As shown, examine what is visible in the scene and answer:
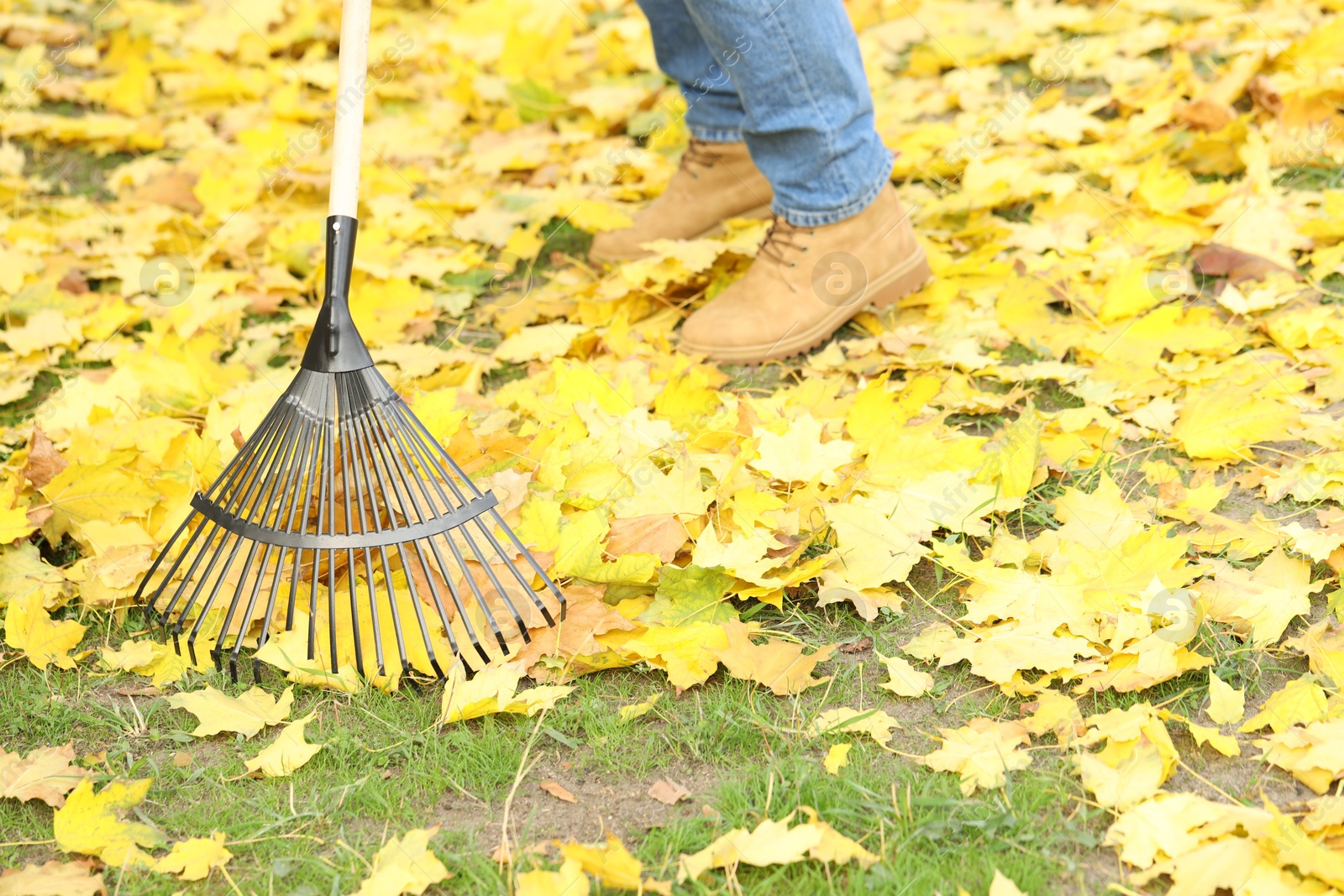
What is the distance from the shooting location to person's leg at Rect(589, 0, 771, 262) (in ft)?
8.27

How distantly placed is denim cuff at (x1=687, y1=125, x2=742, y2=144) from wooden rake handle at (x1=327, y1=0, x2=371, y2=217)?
1038 mm

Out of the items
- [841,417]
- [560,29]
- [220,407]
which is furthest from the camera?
[560,29]

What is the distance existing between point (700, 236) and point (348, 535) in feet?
4.72

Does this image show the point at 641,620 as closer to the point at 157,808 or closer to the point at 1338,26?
the point at 157,808

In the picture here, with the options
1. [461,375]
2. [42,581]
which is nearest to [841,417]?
[461,375]

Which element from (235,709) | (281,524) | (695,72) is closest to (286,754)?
(235,709)

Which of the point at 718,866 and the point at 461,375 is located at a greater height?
the point at 461,375

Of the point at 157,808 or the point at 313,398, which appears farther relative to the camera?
the point at 313,398

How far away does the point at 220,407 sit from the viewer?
2146mm

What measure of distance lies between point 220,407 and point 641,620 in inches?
41.9

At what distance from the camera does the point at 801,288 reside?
7.55ft

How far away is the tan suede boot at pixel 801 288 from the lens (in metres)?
2.28

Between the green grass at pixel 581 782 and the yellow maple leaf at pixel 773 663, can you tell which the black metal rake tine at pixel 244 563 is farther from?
the yellow maple leaf at pixel 773 663

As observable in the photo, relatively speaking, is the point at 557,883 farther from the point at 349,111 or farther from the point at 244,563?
the point at 349,111
